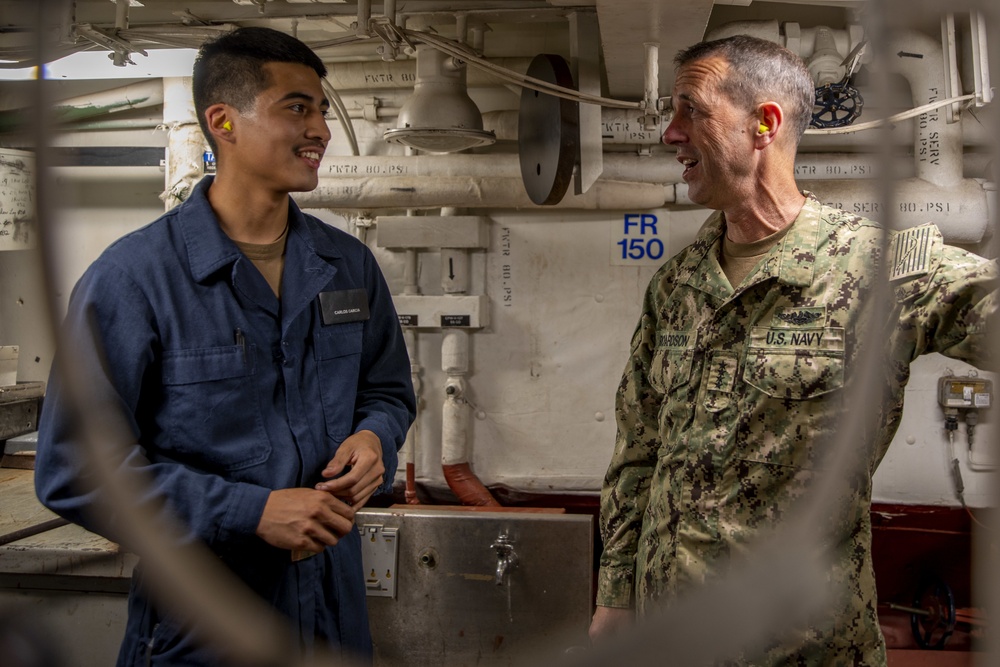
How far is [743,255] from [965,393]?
1.38 metres

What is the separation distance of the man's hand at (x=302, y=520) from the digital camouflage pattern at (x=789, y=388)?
546 mm

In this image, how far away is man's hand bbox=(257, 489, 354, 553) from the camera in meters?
0.97

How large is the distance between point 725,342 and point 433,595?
1.16 meters

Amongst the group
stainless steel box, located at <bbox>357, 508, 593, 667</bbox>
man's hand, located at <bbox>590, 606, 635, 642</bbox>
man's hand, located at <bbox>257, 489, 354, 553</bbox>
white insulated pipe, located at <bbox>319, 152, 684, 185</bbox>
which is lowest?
stainless steel box, located at <bbox>357, 508, 593, 667</bbox>

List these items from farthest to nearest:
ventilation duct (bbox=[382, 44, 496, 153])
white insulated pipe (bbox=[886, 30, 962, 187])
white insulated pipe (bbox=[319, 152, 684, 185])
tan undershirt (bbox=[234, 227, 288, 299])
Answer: white insulated pipe (bbox=[319, 152, 684, 185]) < white insulated pipe (bbox=[886, 30, 962, 187]) < ventilation duct (bbox=[382, 44, 496, 153]) < tan undershirt (bbox=[234, 227, 288, 299])

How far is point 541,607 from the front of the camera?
183 cm

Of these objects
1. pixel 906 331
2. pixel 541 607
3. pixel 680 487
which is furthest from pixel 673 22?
pixel 541 607

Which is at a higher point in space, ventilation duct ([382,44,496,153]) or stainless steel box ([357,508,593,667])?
ventilation duct ([382,44,496,153])

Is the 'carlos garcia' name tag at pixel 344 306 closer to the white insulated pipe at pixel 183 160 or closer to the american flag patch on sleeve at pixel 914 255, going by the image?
the american flag patch on sleeve at pixel 914 255

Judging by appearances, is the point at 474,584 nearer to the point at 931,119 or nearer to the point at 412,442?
the point at 412,442

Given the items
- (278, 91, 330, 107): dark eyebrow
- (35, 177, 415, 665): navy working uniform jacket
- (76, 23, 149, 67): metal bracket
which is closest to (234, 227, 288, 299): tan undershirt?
(35, 177, 415, 665): navy working uniform jacket

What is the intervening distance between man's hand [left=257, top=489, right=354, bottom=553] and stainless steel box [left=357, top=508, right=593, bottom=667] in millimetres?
875

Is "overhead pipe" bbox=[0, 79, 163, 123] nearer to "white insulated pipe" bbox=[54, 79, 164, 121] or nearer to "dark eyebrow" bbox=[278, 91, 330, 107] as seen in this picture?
"white insulated pipe" bbox=[54, 79, 164, 121]

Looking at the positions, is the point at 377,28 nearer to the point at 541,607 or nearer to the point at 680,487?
the point at 680,487
